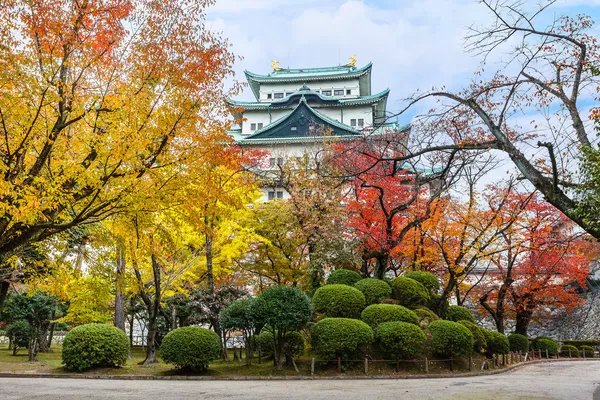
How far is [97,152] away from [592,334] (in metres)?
34.4

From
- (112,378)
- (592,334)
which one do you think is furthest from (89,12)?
(592,334)

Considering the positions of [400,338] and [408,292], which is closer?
[400,338]

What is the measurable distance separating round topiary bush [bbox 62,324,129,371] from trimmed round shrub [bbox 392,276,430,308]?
31.0 ft

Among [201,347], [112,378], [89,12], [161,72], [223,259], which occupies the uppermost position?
[89,12]

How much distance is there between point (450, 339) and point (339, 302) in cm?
360

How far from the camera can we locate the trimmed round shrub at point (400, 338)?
13.3 meters

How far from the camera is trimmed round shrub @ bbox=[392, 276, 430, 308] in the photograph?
16359 millimetres

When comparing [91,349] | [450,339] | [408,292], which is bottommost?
[91,349]

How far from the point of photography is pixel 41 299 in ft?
66.2

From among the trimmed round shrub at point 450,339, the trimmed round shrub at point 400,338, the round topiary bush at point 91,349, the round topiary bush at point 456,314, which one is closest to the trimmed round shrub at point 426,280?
the round topiary bush at point 456,314

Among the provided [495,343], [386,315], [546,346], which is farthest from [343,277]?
[546,346]

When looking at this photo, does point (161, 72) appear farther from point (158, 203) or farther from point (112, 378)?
point (112, 378)

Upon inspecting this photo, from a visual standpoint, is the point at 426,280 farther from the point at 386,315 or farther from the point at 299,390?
the point at 299,390

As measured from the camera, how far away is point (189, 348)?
12.9m
